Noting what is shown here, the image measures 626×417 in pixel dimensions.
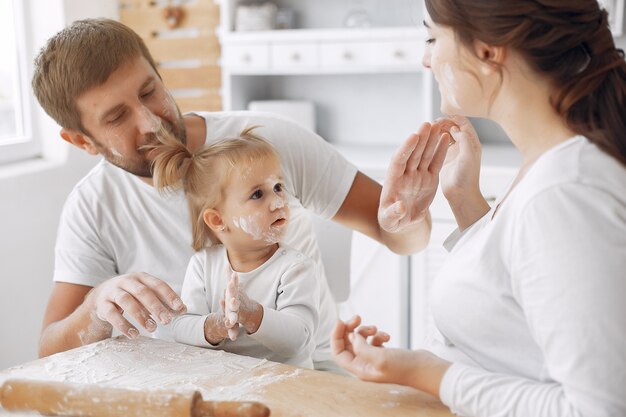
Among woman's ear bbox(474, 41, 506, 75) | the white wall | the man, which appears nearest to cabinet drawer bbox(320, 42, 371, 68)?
the white wall

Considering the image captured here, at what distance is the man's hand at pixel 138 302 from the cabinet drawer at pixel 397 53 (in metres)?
1.83

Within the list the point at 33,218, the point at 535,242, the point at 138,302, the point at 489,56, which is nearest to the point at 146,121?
the point at 138,302

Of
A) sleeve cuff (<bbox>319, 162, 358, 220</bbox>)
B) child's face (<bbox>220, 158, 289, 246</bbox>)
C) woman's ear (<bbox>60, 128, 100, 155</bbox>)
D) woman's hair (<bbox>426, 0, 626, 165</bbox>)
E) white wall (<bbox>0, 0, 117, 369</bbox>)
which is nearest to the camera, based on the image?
woman's hair (<bbox>426, 0, 626, 165</bbox>)

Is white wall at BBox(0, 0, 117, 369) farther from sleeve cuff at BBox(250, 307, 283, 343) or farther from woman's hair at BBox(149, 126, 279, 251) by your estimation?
sleeve cuff at BBox(250, 307, 283, 343)

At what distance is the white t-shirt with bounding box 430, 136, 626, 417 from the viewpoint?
84 centimetres

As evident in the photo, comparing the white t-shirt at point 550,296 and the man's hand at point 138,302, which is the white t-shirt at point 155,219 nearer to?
the man's hand at point 138,302

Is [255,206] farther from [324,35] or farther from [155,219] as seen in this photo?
[324,35]

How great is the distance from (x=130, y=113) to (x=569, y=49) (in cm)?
92

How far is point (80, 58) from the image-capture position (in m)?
1.52

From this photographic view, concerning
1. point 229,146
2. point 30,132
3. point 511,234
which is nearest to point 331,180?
point 229,146

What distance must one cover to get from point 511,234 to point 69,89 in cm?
103

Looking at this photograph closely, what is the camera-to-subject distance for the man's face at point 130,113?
1.54 m

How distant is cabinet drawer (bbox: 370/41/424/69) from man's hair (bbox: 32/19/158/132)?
151 centimetres

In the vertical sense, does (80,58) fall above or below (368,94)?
above
